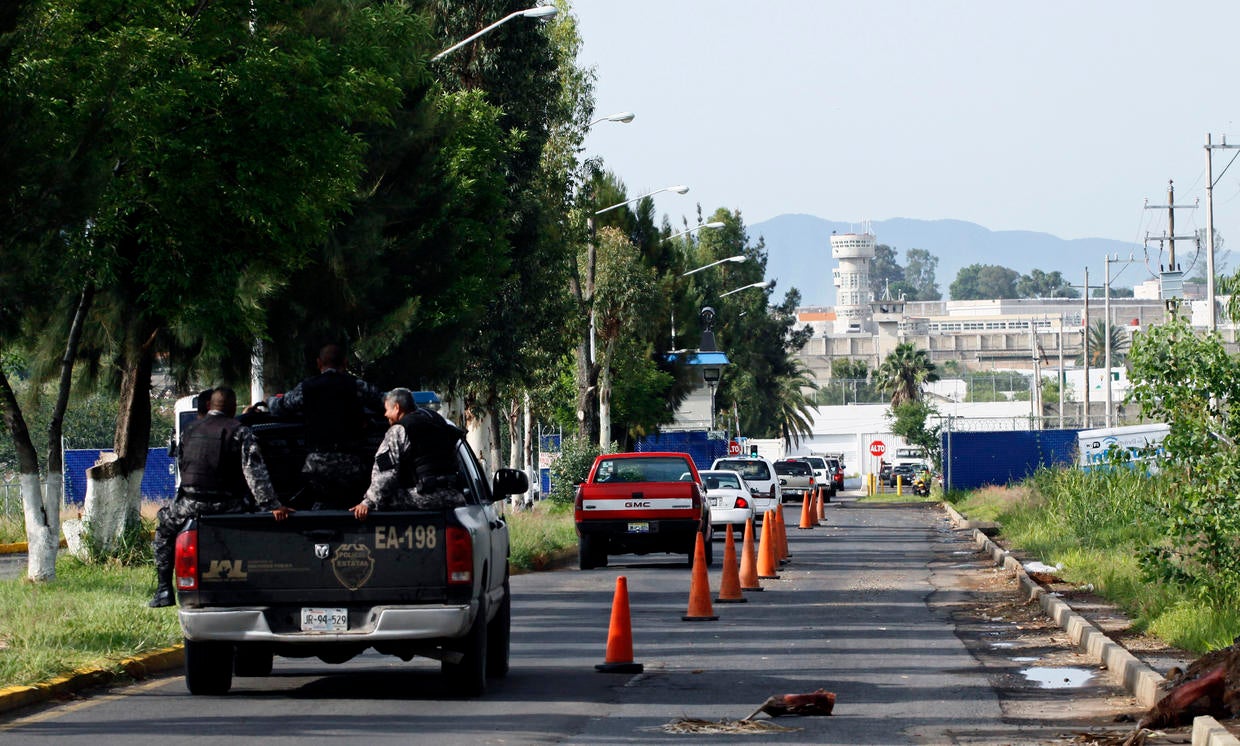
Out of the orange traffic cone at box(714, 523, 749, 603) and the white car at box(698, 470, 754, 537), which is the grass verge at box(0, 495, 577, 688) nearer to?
the orange traffic cone at box(714, 523, 749, 603)

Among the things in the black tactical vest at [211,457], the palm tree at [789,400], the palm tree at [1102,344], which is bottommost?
the black tactical vest at [211,457]

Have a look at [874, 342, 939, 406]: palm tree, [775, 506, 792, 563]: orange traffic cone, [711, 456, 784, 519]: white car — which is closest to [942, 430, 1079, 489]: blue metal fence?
[711, 456, 784, 519]: white car

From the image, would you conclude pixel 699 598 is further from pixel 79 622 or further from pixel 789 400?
pixel 789 400

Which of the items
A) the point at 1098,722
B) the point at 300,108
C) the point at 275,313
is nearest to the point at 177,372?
the point at 275,313

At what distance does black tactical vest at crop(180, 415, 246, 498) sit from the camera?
40.2ft

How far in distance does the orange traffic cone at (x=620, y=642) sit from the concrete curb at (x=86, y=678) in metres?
3.32

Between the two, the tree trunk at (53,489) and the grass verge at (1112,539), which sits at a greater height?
the tree trunk at (53,489)

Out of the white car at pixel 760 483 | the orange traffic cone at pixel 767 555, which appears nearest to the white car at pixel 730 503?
the white car at pixel 760 483

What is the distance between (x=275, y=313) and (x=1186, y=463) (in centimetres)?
1512

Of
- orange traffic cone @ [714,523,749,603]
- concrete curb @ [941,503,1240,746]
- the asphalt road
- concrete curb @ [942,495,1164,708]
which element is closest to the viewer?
concrete curb @ [941,503,1240,746]

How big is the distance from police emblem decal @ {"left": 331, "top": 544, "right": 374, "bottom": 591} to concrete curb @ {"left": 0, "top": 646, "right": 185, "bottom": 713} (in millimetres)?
2112

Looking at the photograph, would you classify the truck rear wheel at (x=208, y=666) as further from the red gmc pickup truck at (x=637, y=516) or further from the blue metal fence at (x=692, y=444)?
the blue metal fence at (x=692, y=444)

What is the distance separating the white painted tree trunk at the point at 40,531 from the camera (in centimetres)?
1862

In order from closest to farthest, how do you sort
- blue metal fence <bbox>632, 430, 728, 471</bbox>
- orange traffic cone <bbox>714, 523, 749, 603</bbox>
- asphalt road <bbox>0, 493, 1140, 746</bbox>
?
asphalt road <bbox>0, 493, 1140, 746</bbox> → orange traffic cone <bbox>714, 523, 749, 603</bbox> → blue metal fence <bbox>632, 430, 728, 471</bbox>
